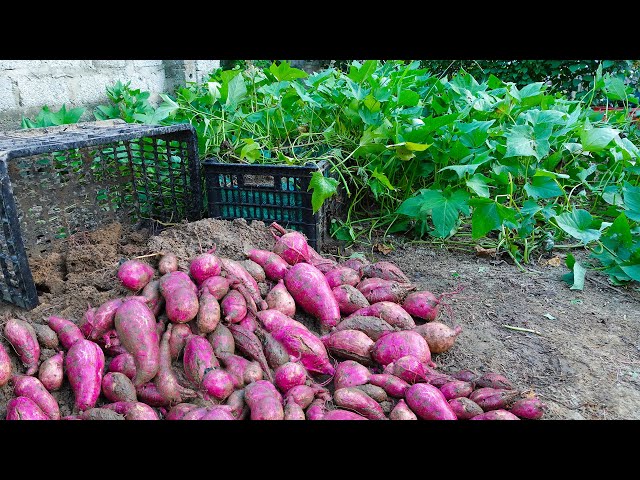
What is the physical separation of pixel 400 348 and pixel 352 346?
0.53 feet

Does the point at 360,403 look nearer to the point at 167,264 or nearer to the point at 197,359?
the point at 197,359

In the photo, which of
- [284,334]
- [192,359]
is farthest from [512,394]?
[192,359]

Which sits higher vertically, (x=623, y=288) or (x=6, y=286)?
(x=6, y=286)

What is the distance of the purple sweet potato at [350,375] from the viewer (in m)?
1.59

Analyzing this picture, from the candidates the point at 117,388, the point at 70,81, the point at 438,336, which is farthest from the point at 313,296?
the point at 70,81

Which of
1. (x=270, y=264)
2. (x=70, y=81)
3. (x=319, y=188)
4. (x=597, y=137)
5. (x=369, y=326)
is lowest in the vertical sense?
(x=369, y=326)

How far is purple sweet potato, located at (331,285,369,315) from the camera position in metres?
Answer: 1.94

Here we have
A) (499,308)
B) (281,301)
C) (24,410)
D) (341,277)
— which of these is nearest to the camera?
(24,410)

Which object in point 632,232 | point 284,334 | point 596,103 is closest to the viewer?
point 284,334

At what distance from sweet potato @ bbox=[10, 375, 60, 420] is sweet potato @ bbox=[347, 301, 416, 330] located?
98 cm

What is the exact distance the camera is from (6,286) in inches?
69.7

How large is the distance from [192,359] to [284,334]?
0.31 m

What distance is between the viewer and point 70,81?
3.69m

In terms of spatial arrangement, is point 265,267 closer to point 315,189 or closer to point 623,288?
point 315,189
